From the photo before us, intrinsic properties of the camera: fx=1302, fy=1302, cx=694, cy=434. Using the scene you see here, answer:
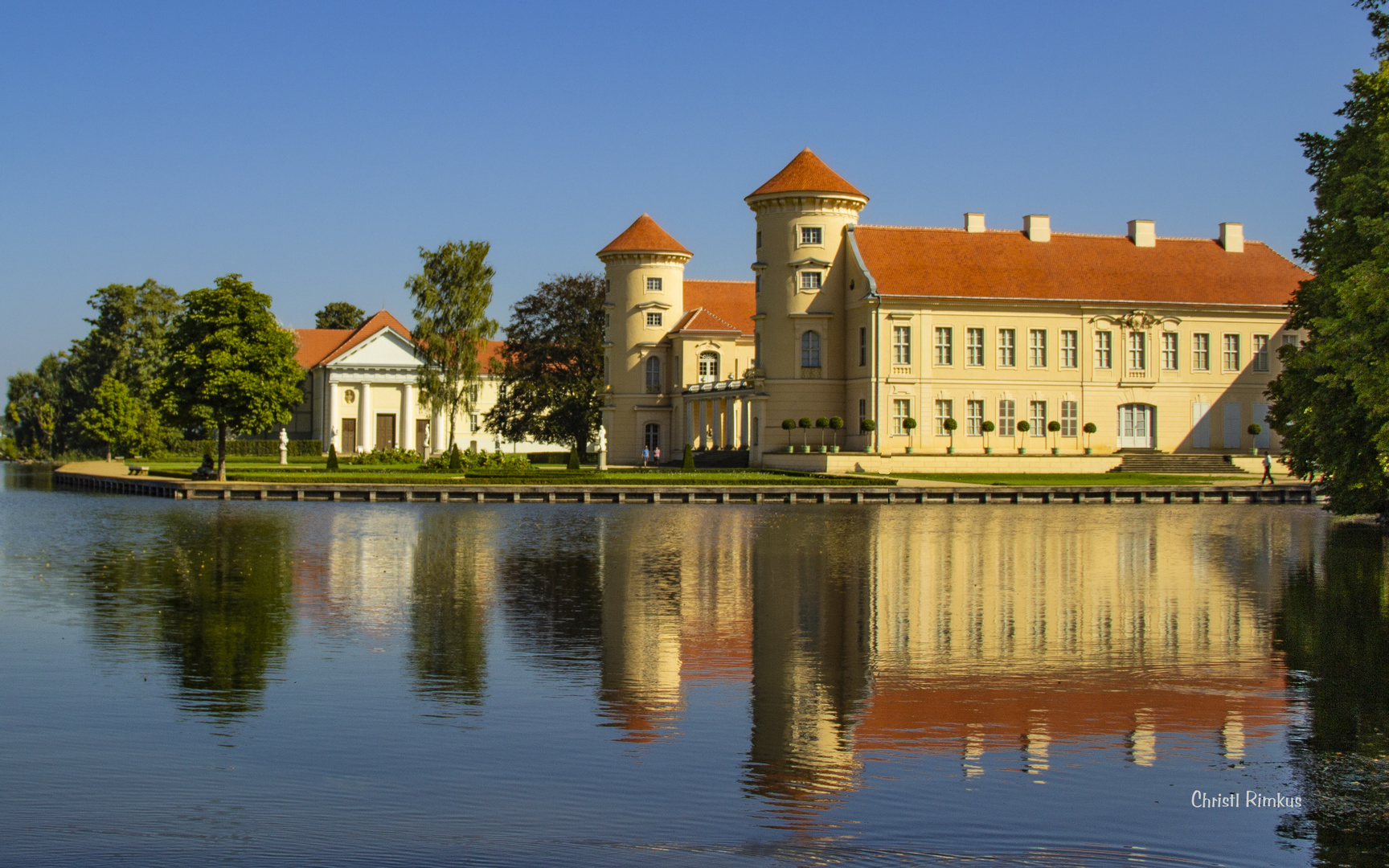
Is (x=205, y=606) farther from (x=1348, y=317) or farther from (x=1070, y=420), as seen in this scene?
(x=1070, y=420)

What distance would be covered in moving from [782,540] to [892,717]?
20.1m

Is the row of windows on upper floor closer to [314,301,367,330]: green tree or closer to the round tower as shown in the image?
the round tower

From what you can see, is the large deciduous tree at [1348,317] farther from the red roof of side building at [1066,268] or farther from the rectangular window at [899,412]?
the red roof of side building at [1066,268]

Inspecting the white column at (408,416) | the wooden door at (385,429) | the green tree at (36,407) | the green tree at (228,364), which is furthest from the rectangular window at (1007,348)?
the green tree at (36,407)

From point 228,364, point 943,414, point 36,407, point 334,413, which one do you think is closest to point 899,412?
point 943,414

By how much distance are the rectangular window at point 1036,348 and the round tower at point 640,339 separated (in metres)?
19.4

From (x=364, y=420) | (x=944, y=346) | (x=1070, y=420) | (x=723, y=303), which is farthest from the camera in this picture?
(x=364, y=420)

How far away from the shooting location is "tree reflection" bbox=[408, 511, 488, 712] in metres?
14.3

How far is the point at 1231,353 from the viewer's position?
211 feet

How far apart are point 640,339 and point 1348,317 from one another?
50.4 metres

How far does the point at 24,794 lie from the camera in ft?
33.0

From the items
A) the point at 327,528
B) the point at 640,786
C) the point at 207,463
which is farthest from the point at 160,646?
the point at 207,463

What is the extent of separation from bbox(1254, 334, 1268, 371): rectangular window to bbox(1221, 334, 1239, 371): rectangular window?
98 centimetres

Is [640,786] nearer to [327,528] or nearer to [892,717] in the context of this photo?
[892,717]
